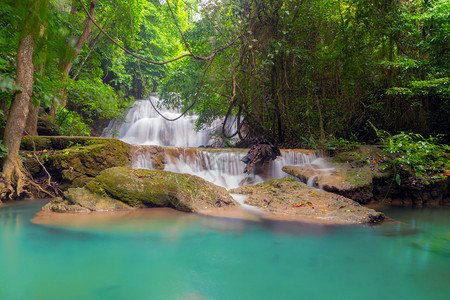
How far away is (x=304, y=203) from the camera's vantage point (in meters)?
4.09

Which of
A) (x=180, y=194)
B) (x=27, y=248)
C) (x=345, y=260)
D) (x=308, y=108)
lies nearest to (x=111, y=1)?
(x=308, y=108)

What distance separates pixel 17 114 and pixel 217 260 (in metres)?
4.17

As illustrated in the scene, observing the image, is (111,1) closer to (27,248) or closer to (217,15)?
(217,15)

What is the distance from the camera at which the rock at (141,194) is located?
3.84m

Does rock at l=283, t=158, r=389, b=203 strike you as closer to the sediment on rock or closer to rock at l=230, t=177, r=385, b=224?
the sediment on rock

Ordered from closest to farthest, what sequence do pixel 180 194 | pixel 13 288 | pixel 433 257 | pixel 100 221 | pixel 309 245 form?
1. pixel 13 288
2. pixel 433 257
3. pixel 309 245
4. pixel 100 221
5. pixel 180 194

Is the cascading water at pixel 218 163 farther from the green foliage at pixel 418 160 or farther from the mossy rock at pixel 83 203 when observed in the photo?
the mossy rock at pixel 83 203

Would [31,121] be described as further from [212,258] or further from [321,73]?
[321,73]

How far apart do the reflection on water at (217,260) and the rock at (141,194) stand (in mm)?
472

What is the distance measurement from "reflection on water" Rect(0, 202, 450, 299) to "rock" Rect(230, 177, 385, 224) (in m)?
0.33

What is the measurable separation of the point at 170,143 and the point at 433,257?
1163 cm

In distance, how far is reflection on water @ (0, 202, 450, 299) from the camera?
1688mm

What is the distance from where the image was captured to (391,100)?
7.14 m

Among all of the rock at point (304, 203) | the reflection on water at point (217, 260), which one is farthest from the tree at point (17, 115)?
the rock at point (304, 203)
